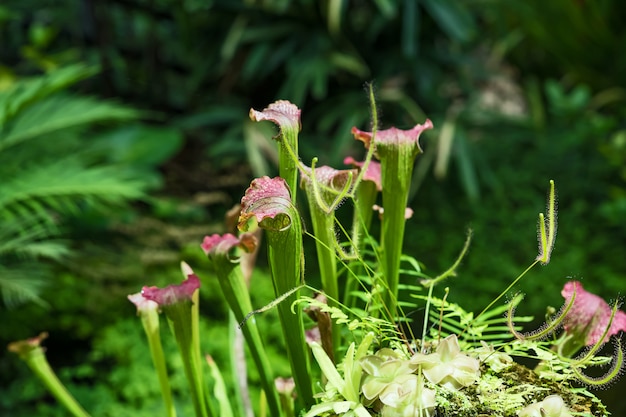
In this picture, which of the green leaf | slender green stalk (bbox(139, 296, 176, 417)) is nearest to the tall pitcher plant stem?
slender green stalk (bbox(139, 296, 176, 417))

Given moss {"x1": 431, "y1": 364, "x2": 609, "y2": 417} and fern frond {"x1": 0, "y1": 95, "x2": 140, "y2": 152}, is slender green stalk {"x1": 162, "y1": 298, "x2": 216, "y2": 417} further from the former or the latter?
fern frond {"x1": 0, "y1": 95, "x2": 140, "y2": 152}

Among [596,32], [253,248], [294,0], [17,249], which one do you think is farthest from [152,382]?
[596,32]

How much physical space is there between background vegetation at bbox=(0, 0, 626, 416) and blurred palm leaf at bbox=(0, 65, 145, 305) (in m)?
0.15

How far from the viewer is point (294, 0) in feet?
10.3

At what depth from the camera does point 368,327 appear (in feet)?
2.01

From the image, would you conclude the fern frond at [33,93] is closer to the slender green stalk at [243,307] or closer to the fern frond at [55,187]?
the fern frond at [55,187]

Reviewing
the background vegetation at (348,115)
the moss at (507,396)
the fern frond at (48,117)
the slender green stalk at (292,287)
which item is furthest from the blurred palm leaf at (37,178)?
A: the moss at (507,396)

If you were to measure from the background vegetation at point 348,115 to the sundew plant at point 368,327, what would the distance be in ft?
5.47

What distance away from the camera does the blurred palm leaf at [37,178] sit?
169 centimetres

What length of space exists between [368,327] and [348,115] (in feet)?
8.29

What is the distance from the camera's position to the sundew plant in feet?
1.76

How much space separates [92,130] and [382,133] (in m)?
2.96

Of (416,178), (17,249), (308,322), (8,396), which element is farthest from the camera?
(416,178)

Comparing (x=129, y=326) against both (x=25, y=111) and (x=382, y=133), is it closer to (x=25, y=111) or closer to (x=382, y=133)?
(x=25, y=111)
